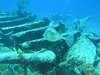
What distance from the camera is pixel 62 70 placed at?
12.0 feet

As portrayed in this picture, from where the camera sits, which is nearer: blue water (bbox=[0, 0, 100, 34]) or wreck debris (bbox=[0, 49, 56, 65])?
wreck debris (bbox=[0, 49, 56, 65])

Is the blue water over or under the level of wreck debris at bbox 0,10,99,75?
over

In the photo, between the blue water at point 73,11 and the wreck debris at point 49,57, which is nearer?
the wreck debris at point 49,57

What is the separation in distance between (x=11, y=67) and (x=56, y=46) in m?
1.60

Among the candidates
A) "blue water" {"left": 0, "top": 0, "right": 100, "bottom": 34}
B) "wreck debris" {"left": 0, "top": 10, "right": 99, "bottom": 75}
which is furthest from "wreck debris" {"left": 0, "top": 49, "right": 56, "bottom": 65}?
"blue water" {"left": 0, "top": 0, "right": 100, "bottom": 34}

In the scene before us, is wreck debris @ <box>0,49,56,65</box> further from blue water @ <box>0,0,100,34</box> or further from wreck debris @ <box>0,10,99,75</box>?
blue water @ <box>0,0,100,34</box>

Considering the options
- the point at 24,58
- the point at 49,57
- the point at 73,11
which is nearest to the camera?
the point at 24,58

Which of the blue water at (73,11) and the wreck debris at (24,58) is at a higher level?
the blue water at (73,11)

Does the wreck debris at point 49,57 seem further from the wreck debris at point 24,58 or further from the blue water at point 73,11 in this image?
the blue water at point 73,11

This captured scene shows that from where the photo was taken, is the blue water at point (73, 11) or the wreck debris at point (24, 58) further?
the blue water at point (73, 11)

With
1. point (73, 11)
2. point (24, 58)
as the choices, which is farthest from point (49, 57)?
point (73, 11)

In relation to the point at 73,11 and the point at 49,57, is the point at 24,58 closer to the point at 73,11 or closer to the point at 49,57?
the point at 49,57

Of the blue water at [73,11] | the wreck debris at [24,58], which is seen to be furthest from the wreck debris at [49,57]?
the blue water at [73,11]

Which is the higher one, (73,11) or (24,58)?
(73,11)
